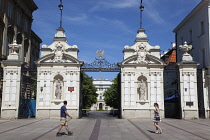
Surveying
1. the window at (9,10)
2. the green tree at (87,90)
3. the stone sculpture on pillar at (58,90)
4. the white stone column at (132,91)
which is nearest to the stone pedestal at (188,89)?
the white stone column at (132,91)

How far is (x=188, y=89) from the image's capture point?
79.3 ft

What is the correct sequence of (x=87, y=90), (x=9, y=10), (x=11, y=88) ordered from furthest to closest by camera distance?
(x=87, y=90) < (x=9, y=10) < (x=11, y=88)

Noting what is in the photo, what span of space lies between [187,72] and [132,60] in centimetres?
525

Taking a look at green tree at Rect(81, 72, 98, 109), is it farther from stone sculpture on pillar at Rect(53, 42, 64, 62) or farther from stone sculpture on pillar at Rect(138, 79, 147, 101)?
stone sculpture on pillar at Rect(138, 79, 147, 101)

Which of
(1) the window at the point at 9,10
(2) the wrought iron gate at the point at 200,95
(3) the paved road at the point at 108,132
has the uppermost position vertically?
(1) the window at the point at 9,10

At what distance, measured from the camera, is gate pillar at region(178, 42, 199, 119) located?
23.8 meters

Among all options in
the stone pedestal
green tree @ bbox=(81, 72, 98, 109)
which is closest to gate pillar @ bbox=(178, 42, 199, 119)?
the stone pedestal

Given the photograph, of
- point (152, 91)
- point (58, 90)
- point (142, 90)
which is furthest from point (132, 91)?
point (58, 90)

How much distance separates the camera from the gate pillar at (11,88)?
2362 centimetres

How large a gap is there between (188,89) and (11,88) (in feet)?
53.8

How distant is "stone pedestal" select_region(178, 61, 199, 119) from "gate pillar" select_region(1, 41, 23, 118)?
15.1 meters

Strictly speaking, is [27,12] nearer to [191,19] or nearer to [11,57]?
[11,57]

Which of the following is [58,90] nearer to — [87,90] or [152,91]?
[152,91]

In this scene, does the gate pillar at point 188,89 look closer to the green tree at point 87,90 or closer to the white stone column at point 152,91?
the white stone column at point 152,91
